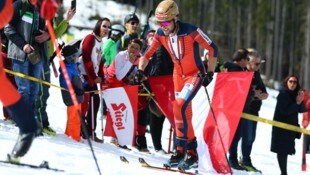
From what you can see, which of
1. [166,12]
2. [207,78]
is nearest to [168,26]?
[166,12]

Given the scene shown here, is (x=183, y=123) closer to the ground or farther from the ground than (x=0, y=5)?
closer to the ground

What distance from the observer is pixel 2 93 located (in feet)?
17.3

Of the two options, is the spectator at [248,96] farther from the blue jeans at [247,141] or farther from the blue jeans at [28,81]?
the blue jeans at [28,81]

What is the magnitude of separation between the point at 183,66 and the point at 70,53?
5.66 ft

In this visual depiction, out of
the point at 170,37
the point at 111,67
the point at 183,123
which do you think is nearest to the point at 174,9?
the point at 170,37

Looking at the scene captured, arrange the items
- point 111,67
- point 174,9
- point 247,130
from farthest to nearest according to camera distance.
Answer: point 247,130 < point 111,67 < point 174,9

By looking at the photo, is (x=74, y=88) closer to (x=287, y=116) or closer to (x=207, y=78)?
(x=207, y=78)

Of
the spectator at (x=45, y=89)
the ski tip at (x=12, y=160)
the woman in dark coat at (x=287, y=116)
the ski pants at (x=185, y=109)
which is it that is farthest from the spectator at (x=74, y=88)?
the woman in dark coat at (x=287, y=116)

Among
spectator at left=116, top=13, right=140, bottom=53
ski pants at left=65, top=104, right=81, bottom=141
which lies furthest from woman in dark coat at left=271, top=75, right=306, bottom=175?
ski pants at left=65, top=104, right=81, bottom=141

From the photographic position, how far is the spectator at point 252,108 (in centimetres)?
986


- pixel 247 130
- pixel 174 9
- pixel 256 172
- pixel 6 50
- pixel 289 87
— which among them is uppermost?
pixel 174 9

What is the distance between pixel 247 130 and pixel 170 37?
9.97 ft

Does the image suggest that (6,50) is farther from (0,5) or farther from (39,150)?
(0,5)

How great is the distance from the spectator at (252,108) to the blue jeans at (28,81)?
381 centimetres
